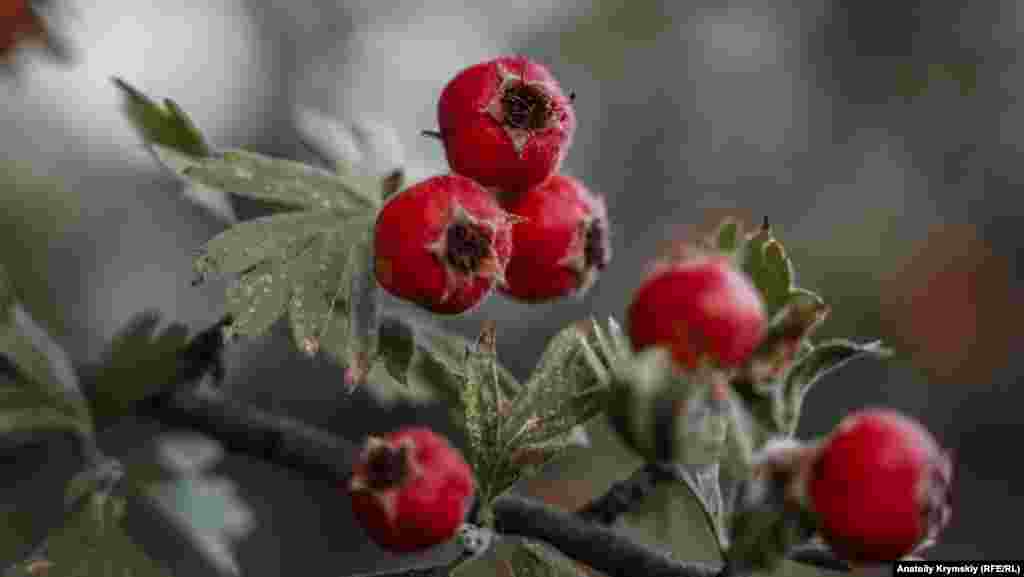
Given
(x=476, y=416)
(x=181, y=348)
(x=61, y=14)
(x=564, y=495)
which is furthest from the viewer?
(x=564, y=495)

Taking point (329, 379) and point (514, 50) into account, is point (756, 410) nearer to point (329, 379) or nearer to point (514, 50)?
point (329, 379)

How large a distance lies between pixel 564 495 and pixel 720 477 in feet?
6.30

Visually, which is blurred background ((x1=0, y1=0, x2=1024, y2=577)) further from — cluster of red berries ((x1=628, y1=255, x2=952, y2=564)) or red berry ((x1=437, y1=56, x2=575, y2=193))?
cluster of red berries ((x1=628, y1=255, x2=952, y2=564))

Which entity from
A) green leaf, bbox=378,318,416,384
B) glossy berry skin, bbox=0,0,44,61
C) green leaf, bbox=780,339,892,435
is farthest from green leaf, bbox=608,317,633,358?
glossy berry skin, bbox=0,0,44,61

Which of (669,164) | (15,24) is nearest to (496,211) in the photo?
(15,24)

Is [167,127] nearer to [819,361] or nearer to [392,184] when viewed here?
[392,184]

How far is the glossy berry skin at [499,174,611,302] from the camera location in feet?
5.26

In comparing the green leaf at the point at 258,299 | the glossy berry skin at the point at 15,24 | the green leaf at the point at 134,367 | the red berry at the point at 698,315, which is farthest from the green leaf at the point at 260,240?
the glossy berry skin at the point at 15,24

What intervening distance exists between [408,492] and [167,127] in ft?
2.31

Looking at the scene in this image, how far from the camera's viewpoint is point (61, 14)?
262cm

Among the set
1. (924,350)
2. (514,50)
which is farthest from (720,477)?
(514,50)

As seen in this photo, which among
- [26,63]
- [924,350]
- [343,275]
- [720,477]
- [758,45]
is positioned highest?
[26,63]

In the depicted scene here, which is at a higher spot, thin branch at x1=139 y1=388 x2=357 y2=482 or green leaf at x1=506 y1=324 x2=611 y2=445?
green leaf at x1=506 y1=324 x2=611 y2=445

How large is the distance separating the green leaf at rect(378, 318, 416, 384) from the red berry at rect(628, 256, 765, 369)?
0.55m
